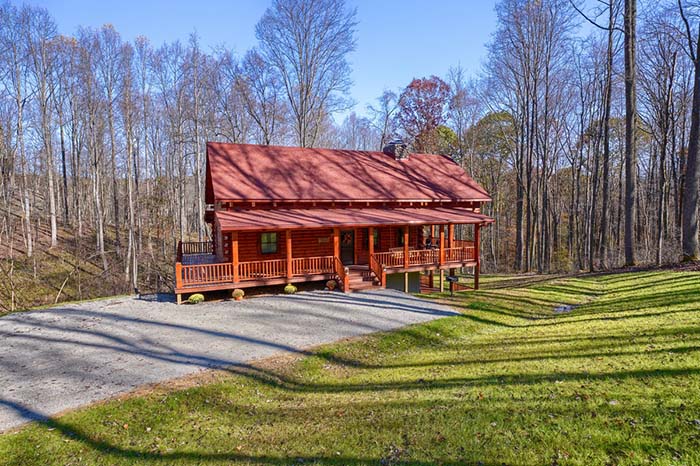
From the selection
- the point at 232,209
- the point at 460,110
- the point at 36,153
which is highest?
the point at 460,110

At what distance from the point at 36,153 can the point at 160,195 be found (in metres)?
11.8

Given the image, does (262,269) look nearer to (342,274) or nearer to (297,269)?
(297,269)

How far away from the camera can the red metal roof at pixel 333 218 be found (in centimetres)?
1338

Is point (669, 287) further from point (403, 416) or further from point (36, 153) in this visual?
point (36, 153)

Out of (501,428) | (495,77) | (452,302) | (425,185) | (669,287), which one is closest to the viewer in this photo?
(501,428)

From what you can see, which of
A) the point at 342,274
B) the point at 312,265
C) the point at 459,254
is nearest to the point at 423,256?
the point at 459,254

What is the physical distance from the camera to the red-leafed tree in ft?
113

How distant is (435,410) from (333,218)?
10318 millimetres

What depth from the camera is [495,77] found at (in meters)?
27.1

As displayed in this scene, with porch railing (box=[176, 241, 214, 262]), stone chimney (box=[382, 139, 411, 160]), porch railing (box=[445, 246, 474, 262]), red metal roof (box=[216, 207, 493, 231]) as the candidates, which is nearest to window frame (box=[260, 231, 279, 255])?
red metal roof (box=[216, 207, 493, 231])

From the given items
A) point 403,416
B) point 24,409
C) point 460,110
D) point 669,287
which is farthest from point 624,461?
point 460,110

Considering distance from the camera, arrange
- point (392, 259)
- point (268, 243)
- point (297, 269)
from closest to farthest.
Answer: point (297, 269)
point (268, 243)
point (392, 259)

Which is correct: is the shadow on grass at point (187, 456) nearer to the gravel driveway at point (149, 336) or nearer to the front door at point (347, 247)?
the gravel driveway at point (149, 336)

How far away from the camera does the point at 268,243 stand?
15.6 meters
